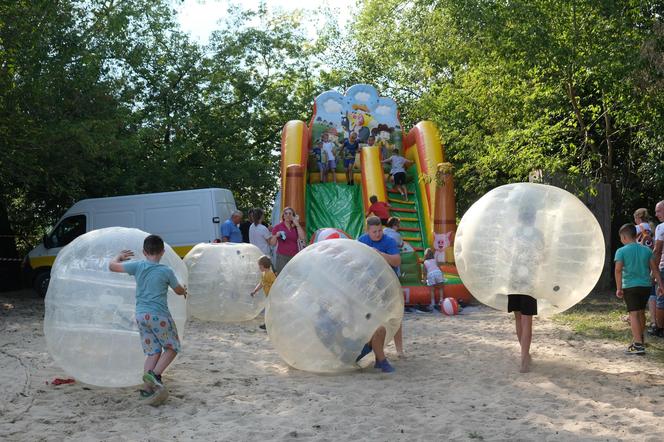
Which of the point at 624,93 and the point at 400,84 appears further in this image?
the point at 400,84

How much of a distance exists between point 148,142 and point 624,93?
14.3 metres

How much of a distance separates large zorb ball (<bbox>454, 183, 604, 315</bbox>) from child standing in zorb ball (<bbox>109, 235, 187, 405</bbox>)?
A: 9.93 feet

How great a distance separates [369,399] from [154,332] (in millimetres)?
1942

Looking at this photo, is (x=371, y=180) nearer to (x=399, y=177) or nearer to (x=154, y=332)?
(x=399, y=177)

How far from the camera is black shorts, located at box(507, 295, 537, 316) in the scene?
7.26 m

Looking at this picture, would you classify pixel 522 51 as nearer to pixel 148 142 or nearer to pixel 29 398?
pixel 29 398

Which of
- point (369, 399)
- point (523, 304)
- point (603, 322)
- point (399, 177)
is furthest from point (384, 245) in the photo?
point (399, 177)

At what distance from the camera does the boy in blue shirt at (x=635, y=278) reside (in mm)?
8320

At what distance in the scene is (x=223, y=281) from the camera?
10828mm

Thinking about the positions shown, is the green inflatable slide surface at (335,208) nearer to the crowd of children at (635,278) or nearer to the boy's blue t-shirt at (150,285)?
the crowd of children at (635,278)

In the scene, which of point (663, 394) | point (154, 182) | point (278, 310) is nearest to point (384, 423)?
point (278, 310)

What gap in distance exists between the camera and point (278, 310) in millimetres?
7246

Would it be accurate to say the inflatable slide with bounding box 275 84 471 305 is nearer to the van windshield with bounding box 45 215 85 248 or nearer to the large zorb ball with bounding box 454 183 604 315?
the van windshield with bounding box 45 215 85 248

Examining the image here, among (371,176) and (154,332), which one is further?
(371,176)
